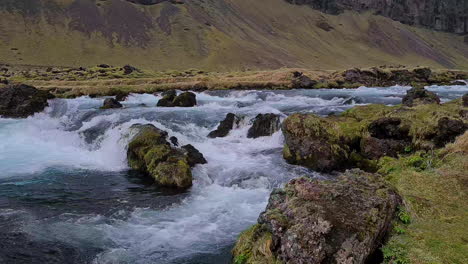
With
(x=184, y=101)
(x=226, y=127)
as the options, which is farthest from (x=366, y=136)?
(x=184, y=101)

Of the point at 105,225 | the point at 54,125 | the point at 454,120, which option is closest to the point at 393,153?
the point at 454,120

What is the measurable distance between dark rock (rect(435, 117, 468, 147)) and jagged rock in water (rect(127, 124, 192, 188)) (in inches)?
536

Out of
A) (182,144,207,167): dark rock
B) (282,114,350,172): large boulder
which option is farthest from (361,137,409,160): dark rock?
(182,144,207,167): dark rock

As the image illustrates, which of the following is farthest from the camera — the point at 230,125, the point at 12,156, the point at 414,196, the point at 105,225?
the point at 230,125

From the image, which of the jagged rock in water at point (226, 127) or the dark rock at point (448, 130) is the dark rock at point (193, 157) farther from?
the dark rock at point (448, 130)

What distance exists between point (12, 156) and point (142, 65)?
13447 centimetres

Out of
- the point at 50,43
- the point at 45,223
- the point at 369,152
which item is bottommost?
the point at 45,223

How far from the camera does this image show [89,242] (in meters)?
14.8

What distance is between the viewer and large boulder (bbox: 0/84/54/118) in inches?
1887

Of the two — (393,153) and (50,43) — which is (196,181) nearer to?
(393,153)

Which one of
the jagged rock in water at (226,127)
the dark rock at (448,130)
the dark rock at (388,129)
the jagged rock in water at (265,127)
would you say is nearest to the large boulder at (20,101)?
the jagged rock in water at (226,127)

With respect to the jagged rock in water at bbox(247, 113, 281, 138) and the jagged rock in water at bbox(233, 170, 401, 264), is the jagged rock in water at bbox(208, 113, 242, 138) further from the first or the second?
the jagged rock in water at bbox(233, 170, 401, 264)

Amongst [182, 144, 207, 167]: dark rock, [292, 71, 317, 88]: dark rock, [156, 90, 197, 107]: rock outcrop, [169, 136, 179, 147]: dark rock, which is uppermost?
[292, 71, 317, 88]: dark rock

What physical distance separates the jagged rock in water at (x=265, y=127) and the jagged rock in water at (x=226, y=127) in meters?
2.63
